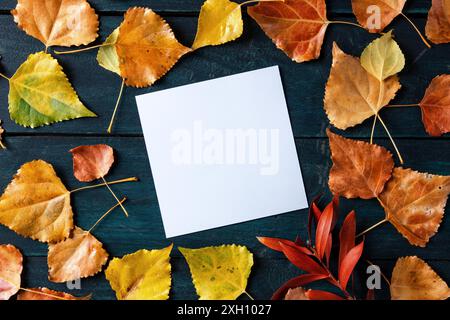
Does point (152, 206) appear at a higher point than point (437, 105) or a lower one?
lower

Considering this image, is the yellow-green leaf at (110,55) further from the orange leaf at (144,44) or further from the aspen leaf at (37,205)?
the aspen leaf at (37,205)

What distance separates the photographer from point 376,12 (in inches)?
26.9

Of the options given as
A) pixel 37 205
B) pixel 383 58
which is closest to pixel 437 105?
pixel 383 58

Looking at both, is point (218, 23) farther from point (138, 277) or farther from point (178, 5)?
point (138, 277)

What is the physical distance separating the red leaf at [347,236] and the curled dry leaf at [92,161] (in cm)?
33

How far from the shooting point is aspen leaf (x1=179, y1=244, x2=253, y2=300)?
685mm

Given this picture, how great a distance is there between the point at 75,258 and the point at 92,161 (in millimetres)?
138

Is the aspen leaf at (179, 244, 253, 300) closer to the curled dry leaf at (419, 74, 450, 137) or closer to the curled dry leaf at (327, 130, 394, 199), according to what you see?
the curled dry leaf at (327, 130, 394, 199)

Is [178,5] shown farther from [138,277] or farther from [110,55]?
[138,277]

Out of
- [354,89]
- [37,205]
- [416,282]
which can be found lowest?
[416,282]

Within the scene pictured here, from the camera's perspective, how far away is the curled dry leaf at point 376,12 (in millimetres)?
681

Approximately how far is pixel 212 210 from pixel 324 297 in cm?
19

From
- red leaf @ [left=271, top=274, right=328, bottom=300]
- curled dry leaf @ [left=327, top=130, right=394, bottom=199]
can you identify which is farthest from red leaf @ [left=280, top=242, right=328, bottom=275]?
curled dry leaf @ [left=327, top=130, right=394, bottom=199]

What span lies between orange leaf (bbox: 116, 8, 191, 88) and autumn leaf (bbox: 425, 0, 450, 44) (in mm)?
336
